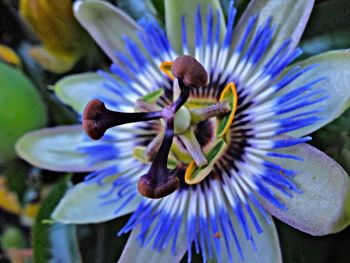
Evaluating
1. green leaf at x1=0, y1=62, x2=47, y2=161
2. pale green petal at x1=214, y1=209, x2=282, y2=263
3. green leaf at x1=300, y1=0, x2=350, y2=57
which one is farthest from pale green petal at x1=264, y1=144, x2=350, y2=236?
green leaf at x1=0, y1=62, x2=47, y2=161

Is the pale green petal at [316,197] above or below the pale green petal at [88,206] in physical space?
above

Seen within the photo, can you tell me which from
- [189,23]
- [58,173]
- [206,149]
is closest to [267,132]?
[206,149]

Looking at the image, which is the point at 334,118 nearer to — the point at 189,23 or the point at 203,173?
the point at 203,173

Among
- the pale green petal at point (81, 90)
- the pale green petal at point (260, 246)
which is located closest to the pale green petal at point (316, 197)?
the pale green petal at point (260, 246)

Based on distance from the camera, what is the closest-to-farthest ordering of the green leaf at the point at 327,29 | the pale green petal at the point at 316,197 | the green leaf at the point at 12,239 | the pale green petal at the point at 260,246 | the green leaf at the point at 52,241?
the pale green petal at the point at 316,197 → the pale green petal at the point at 260,246 → the green leaf at the point at 327,29 → the green leaf at the point at 52,241 → the green leaf at the point at 12,239

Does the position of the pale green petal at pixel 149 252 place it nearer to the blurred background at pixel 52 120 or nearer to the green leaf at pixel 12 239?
the blurred background at pixel 52 120

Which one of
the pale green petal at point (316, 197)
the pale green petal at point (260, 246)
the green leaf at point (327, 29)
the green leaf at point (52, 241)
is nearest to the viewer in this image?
the pale green petal at point (316, 197)

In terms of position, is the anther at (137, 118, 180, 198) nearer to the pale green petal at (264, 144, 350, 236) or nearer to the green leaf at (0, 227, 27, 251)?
the pale green petal at (264, 144, 350, 236)
